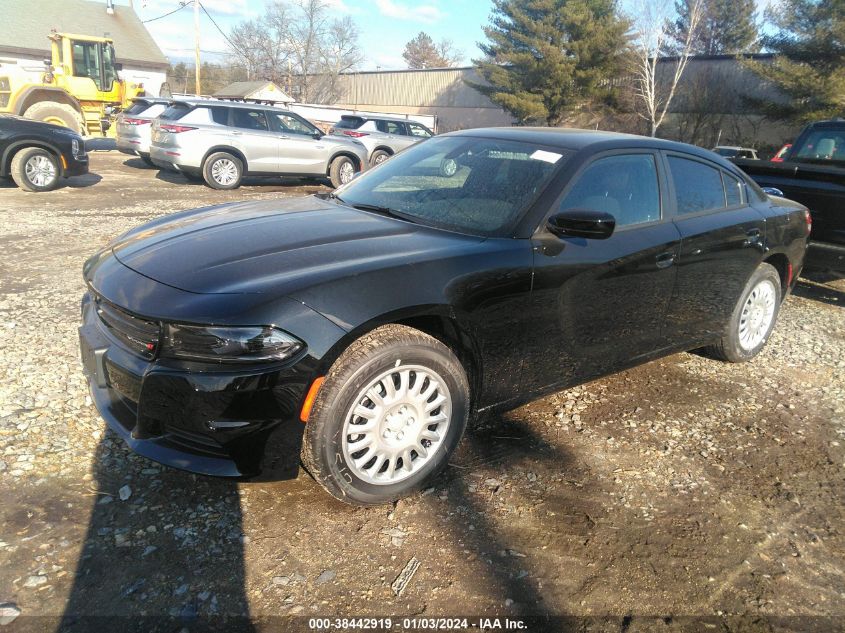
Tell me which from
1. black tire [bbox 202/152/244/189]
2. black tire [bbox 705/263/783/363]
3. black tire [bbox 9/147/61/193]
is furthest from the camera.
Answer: black tire [bbox 202/152/244/189]

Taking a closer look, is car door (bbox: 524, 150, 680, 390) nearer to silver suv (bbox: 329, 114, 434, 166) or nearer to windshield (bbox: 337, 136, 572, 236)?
windshield (bbox: 337, 136, 572, 236)

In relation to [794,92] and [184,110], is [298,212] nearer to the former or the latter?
[184,110]

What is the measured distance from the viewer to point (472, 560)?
2498 mm

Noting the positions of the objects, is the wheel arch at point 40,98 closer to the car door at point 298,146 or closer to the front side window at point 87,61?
the front side window at point 87,61

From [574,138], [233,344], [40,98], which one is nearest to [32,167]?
[40,98]

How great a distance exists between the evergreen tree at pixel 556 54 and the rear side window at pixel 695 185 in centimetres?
3361

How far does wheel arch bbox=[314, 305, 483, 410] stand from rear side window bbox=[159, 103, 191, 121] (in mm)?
11490

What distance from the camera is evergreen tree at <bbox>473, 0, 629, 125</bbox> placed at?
3481cm

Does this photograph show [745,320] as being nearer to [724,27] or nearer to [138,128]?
[138,128]

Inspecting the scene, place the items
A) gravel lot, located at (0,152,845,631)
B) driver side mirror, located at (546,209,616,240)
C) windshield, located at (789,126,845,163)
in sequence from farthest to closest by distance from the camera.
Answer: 1. windshield, located at (789,126,845,163)
2. driver side mirror, located at (546,209,616,240)
3. gravel lot, located at (0,152,845,631)

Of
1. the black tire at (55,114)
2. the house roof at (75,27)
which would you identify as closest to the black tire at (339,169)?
the black tire at (55,114)

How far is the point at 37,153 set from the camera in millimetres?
10734

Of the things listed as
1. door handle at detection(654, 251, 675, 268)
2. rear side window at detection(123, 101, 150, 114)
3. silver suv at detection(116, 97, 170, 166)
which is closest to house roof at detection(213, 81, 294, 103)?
rear side window at detection(123, 101, 150, 114)

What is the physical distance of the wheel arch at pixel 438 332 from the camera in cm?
247
